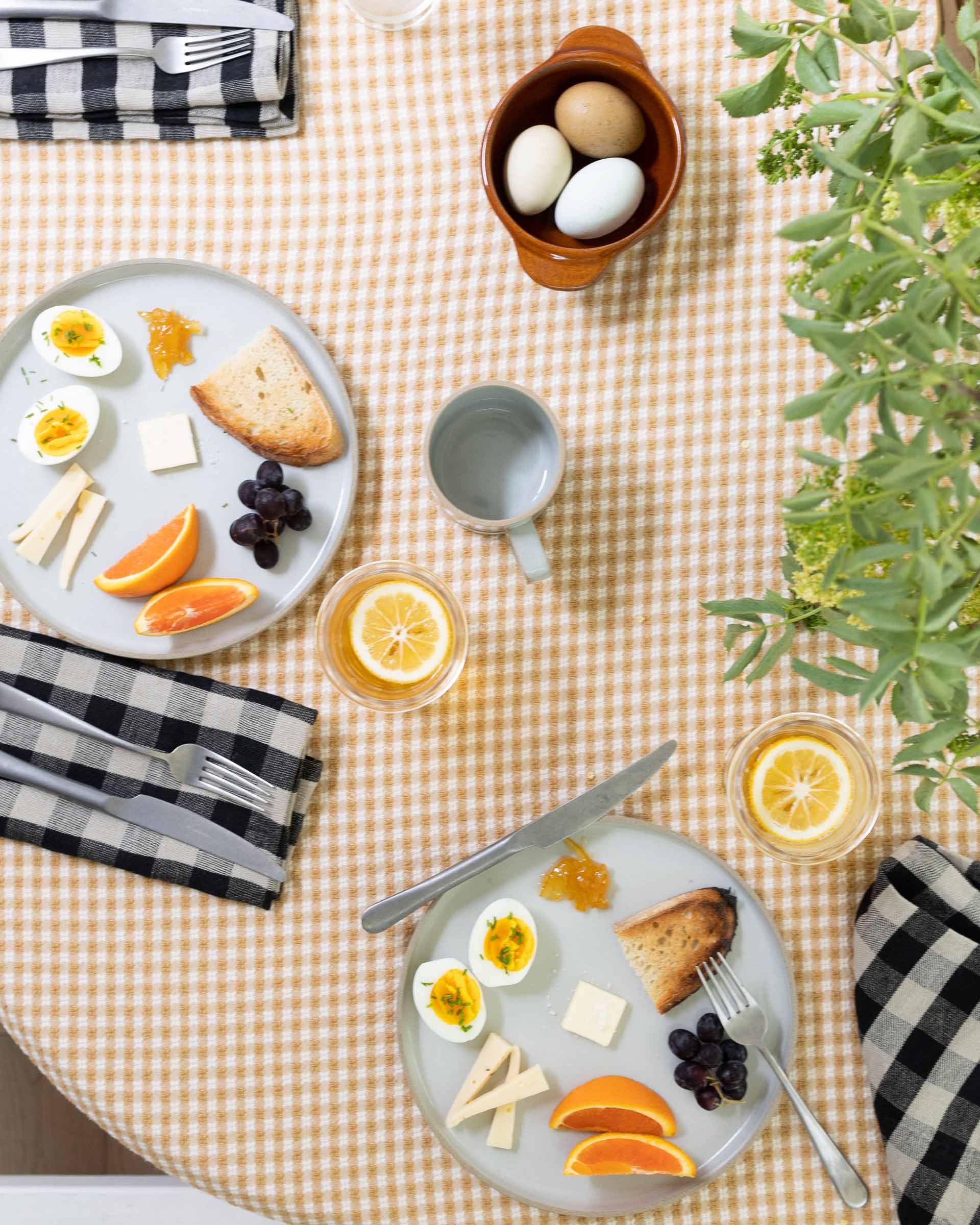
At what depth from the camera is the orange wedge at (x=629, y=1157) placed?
1.03 m

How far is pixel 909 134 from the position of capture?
0.51 metres

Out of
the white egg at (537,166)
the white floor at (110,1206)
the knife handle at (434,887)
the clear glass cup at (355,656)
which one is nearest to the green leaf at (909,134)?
the white egg at (537,166)

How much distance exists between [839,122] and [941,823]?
2.67 ft

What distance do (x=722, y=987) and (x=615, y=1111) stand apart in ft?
0.61

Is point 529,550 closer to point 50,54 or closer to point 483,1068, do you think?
point 483,1068

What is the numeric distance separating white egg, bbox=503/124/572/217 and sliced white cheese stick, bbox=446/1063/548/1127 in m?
0.98

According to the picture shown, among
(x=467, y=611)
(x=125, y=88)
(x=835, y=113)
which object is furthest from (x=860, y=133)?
(x=125, y=88)

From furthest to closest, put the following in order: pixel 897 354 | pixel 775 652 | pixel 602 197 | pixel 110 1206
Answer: pixel 110 1206 < pixel 602 197 < pixel 775 652 < pixel 897 354

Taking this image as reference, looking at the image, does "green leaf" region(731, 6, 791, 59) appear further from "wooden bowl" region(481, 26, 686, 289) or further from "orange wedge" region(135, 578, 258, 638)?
"orange wedge" region(135, 578, 258, 638)

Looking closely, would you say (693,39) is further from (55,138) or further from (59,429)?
(59,429)

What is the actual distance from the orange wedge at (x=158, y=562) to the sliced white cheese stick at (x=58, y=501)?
89 millimetres

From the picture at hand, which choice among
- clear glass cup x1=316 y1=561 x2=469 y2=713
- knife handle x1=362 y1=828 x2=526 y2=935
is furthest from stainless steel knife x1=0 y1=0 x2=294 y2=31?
knife handle x1=362 y1=828 x2=526 y2=935

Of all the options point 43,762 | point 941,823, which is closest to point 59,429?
point 43,762

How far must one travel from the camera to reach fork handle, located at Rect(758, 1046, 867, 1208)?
3.34ft
